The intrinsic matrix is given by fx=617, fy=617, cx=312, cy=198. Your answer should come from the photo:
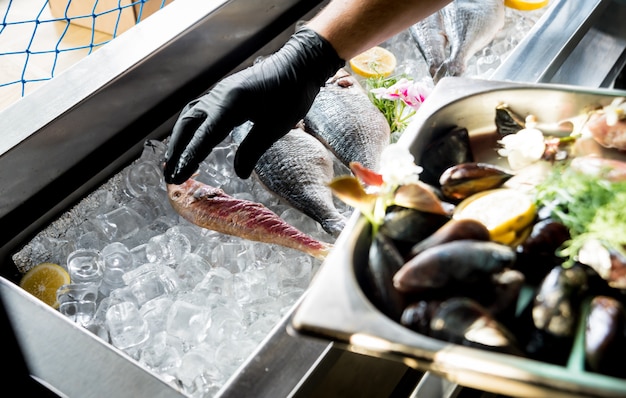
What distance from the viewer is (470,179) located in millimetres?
1009

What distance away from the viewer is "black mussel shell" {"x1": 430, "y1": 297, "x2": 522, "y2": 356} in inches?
32.3

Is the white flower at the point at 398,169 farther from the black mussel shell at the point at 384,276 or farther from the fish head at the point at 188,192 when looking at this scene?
the fish head at the point at 188,192

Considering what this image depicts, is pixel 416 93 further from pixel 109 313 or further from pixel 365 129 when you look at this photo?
pixel 109 313

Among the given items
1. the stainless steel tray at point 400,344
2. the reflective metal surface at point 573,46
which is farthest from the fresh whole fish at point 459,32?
the stainless steel tray at point 400,344

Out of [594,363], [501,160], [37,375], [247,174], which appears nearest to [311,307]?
[594,363]

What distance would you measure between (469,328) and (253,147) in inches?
40.3

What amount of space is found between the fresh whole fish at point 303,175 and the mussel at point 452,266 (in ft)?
2.33

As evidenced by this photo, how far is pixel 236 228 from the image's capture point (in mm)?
1615

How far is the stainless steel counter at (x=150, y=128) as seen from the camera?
1.13 m

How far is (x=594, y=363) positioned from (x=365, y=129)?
1110mm

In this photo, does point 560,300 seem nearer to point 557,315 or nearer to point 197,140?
point 557,315

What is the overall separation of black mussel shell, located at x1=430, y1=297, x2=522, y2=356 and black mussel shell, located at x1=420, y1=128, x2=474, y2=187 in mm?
324

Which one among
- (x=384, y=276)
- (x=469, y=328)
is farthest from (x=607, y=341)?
(x=384, y=276)

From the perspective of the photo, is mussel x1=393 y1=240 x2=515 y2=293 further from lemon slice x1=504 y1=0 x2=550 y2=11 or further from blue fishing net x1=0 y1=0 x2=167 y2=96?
blue fishing net x1=0 y1=0 x2=167 y2=96
